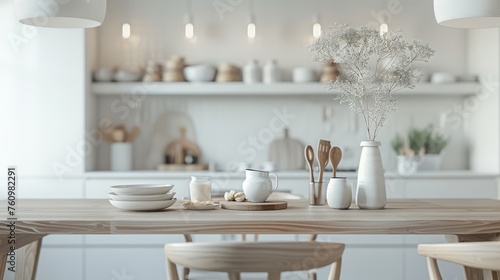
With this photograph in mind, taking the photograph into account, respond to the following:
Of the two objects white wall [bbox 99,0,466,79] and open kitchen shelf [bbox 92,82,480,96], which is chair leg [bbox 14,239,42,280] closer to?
open kitchen shelf [bbox 92,82,480,96]

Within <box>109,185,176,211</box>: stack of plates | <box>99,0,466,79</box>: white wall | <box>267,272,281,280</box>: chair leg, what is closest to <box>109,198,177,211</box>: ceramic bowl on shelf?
<box>109,185,176,211</box>: stack of plates

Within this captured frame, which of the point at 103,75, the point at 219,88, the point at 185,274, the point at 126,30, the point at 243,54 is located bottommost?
the point at 185,274

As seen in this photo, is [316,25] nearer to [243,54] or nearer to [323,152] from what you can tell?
[243,54]

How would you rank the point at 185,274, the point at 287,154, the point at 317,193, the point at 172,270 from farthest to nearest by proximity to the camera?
the point at 287,154, the point at 185,274, the point at 317,193, the point at 172,270

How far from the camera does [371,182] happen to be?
2754 millimetres

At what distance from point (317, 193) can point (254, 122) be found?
2.66m

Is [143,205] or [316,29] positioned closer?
[143,205]

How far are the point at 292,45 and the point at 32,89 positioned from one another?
79.3 inches

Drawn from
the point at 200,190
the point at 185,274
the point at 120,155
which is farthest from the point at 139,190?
the point at 120,155

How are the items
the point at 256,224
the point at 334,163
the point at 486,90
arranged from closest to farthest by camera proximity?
the point at 256,224 < the point at 334,163 < the point at 486,90

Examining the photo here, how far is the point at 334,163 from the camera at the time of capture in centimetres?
280

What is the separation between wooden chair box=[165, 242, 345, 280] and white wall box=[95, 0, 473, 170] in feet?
11.9

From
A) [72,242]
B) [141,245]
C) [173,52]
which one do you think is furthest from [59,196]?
[173,52]

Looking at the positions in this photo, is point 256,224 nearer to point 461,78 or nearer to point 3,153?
point 3,153
